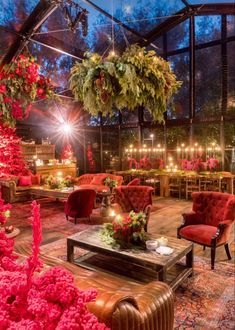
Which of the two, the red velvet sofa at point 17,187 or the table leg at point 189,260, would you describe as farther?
the red velvet sofa at point 17,187

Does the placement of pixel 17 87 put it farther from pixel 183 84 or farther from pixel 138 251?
pixel 183 84

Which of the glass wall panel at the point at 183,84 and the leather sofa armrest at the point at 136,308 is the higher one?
the glass wall panel at the point at 183,84

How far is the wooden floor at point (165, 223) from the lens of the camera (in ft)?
14.0

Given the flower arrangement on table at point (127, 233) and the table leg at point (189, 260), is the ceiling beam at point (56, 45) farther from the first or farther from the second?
the table leg at point (189, 260)

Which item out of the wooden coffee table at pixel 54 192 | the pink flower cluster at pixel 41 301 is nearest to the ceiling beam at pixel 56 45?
the wooden coffee table at pixel 54 192

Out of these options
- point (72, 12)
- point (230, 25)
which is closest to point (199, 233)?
point (72, 12)

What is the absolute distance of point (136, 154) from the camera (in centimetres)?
1078

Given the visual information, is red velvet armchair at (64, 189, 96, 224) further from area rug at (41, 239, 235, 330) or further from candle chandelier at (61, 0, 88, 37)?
candle chandelier at (61, 0, 88, 37)

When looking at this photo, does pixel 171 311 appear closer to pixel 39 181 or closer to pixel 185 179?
pixel 185 179

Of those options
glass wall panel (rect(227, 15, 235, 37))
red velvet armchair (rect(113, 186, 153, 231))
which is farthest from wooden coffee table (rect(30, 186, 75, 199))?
glass wall panel (rect(227, 15, 235, 37))

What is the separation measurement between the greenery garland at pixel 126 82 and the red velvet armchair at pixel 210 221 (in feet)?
7.86

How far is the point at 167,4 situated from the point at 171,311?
8.65 m

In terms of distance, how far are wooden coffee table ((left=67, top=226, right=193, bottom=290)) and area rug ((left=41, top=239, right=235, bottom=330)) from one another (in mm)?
155

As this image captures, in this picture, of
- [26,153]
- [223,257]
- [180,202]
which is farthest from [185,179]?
[26,153]
